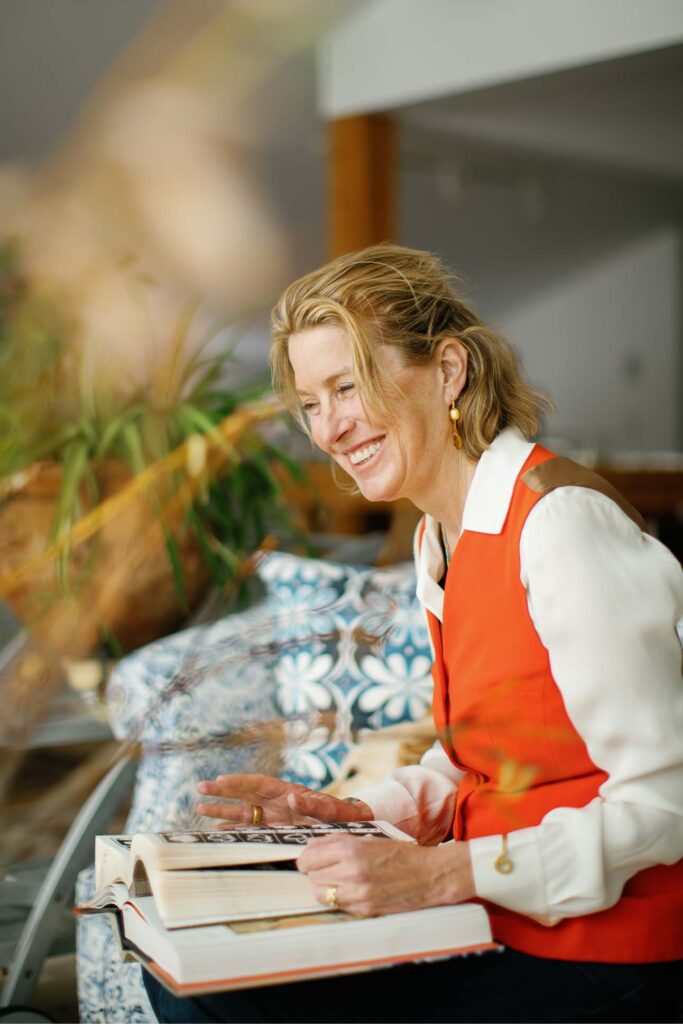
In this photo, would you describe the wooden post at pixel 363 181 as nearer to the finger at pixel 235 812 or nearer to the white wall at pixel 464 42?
the white wall at pixel 464 42

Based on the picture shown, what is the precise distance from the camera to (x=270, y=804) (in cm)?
98

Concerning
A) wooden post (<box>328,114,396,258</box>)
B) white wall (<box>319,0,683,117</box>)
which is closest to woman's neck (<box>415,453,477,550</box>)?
white wall (<box>319,0,683,117</box>)

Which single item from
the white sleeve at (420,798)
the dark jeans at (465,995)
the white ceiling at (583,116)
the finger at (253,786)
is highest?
the white ceiling at (583,116)

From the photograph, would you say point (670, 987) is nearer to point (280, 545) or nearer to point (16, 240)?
point (280, 545)

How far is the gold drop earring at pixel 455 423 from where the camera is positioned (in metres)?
1.02

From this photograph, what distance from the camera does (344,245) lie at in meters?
4.21

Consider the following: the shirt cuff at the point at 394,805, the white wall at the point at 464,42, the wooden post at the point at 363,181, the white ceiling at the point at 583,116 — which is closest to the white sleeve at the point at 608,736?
the shirt cuff at the point at 394,805

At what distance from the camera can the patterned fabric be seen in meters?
1.32

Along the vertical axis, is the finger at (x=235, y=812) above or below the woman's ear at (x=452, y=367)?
below

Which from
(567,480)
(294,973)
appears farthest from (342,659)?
(294,973)

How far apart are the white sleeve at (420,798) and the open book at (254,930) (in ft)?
0.66

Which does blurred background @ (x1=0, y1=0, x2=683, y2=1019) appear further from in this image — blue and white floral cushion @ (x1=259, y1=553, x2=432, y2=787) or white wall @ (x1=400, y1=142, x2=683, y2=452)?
blue and white floral cushion @ (x1=259, y1=553, x2=432, y2=787)

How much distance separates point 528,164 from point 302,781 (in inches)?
204

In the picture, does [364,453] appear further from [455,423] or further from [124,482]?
[124,482]
